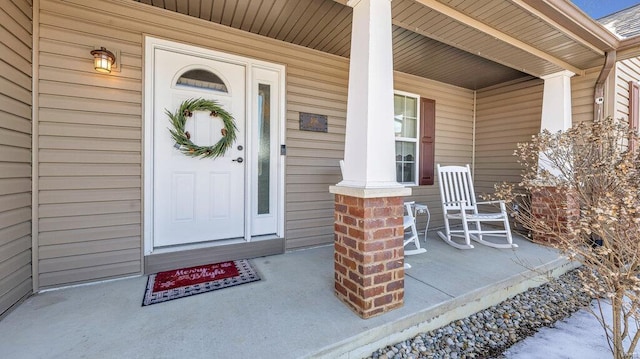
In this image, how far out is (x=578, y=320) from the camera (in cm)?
210

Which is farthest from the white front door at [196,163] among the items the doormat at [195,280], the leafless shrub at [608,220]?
the leafless shrub at [608,220]

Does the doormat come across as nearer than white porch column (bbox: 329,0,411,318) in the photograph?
No

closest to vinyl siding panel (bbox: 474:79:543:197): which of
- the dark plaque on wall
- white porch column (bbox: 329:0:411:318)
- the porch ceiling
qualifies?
the porch ceiling

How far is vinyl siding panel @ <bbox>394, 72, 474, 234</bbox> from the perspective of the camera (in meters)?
4.23

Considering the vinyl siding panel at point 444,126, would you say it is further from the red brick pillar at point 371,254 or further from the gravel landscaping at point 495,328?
the red brick pillar at point 371,254

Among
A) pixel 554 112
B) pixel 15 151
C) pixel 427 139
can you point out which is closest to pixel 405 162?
pixel 427 139

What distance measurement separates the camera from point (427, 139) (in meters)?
4.32

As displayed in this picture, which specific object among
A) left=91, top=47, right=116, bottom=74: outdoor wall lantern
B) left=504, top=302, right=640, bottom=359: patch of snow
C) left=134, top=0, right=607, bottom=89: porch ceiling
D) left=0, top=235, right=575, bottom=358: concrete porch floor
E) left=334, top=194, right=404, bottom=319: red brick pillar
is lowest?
left=504, top=302, right=640, bottom=359: patch of snow

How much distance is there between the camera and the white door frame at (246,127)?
242cm

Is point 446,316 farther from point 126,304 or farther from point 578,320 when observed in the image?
point 126,304

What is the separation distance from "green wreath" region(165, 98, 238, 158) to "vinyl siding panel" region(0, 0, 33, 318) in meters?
0.94

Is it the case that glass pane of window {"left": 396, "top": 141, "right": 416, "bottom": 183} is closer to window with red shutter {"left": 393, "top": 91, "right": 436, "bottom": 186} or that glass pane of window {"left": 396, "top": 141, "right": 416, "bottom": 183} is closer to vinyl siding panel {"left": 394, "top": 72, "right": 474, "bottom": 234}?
window with red shutter {"left": 393, "top": 91, "right": 436, "bottom": 186}

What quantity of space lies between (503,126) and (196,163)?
15.2 ft

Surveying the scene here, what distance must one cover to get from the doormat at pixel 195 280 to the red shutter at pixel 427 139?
3040 mm
